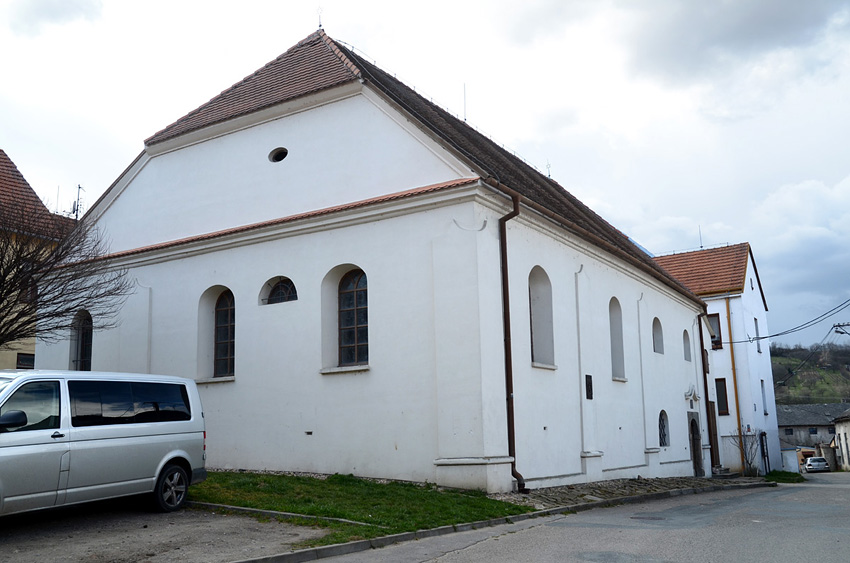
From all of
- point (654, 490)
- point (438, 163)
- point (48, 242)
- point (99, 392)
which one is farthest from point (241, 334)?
point (654, 490)

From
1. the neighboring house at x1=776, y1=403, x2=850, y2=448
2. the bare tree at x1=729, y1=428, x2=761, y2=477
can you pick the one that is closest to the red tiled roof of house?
the bare tree at x1=729, y1=428, x2=761, y2=477

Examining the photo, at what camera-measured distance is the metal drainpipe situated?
15.3 metres

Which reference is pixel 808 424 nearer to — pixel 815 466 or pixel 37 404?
pixel 815 466

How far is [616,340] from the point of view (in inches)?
914

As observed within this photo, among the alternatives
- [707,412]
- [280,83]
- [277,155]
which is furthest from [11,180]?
[707,412]

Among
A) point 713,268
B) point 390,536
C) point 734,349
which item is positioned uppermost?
point 713,268

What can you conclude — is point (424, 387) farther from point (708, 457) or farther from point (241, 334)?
point (708, 457)

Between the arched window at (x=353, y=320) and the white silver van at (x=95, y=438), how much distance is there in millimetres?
4803

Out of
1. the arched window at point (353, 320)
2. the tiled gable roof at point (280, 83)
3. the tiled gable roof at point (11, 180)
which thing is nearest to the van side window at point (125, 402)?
the arched window at point (353, 320)

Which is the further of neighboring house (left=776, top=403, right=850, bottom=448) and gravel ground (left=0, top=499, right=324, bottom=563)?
neighboring house (left=776, top=403, right=850, bottom=448)

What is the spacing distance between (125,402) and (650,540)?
758 cm

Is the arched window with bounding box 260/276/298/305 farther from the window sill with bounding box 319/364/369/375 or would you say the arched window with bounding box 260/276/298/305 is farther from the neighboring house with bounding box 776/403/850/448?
the neighboring house with bounding box 776/403/850/448

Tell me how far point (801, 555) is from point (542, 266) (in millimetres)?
9520

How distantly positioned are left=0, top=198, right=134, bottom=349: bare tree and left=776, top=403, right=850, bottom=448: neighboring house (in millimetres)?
92114
